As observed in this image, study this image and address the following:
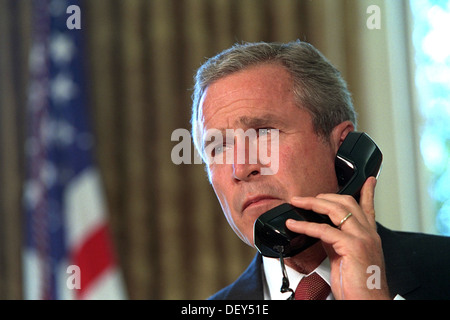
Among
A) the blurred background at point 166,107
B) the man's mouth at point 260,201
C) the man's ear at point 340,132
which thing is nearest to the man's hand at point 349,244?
the man's mouth at point 260,201

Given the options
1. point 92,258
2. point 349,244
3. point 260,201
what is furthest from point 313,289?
point 92,258

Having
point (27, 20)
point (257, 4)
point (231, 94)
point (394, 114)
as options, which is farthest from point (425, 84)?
point (27, 20)

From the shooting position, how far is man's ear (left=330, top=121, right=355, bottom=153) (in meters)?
1.37

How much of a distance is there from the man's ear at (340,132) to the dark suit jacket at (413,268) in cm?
24

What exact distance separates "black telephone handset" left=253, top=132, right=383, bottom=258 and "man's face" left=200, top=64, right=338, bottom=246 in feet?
0.20

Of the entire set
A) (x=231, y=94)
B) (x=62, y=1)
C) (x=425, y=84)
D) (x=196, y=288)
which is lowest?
(x=196, y=288)

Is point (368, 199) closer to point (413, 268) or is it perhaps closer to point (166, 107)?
point (413, 268)

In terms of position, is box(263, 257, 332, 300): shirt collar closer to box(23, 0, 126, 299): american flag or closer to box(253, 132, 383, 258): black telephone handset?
box(253, 132, 383, 258): black telephone handset

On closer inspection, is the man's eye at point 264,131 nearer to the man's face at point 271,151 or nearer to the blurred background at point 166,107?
the man's face at point 271,151

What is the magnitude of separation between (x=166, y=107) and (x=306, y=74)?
1501 millimetres

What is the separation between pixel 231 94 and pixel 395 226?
156cm

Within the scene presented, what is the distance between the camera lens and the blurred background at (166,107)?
2.52m

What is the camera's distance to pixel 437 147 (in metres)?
2.62

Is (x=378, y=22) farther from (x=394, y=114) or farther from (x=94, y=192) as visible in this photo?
(x=94, y=192)
